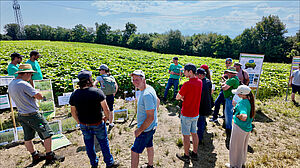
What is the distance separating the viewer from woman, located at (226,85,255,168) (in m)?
2.89

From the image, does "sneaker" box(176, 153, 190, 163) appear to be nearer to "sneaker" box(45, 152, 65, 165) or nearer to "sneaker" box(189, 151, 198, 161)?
"sneaker" box(189, 151, 198, 161)

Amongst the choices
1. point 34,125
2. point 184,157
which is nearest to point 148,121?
point 184,157

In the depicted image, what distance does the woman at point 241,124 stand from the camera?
289 centimetres

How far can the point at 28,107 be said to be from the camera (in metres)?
3.14

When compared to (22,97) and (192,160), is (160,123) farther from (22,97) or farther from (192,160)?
(22,97)

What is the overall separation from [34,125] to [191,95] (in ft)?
10.8

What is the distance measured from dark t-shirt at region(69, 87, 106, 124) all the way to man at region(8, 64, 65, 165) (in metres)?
0.99

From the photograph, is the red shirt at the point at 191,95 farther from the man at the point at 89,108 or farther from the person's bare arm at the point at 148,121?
the man at the point at 89,108

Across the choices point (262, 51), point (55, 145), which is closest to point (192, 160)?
point (55, 145)

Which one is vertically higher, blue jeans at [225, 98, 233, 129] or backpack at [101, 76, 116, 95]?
backpack at [101, 76, 116, 95]

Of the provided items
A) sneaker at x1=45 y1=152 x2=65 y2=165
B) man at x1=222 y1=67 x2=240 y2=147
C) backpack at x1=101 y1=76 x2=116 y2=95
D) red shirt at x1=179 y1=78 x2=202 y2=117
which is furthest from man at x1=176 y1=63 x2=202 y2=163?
sneaker at x1=45 y1=152 x2=65 y2=165

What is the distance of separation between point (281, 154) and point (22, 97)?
19.9 feet

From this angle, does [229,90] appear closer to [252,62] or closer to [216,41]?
[252,62]

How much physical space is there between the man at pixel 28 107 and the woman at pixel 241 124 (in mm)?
3865
